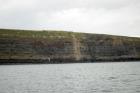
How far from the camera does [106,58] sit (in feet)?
429

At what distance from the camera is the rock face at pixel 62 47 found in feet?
377

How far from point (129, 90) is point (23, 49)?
83.6 metres

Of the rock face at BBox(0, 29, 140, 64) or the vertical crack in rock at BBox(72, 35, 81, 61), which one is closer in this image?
the rock face at BBox(0, 29, 140, 64)

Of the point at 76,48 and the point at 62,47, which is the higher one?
the point at 62,47

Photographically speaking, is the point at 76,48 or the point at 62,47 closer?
the point at 62,47

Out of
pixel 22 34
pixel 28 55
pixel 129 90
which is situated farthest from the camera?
pixel 22 34

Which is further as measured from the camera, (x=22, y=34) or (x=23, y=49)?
(x=22, y=34)

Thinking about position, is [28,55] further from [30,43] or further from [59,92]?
[59,92]

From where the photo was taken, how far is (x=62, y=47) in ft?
405

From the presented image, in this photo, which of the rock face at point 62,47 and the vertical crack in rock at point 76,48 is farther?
the vertical crack in rock at point 76,48

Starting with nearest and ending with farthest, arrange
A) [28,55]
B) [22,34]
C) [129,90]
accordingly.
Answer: [129,90], [28,55], [22,34]

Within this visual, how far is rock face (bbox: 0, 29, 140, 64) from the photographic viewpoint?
115 meters

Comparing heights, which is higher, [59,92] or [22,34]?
[22,34]

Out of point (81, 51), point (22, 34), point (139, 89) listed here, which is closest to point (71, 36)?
point (81, 51)
